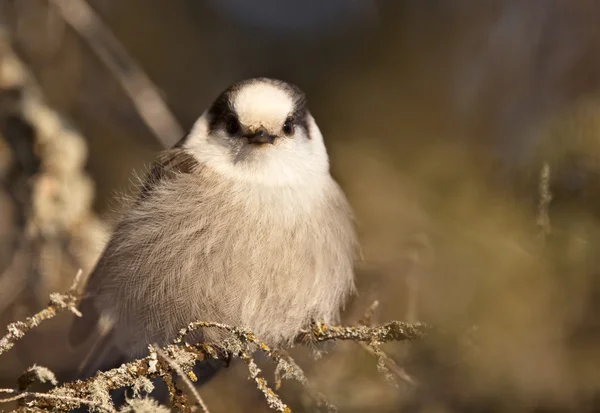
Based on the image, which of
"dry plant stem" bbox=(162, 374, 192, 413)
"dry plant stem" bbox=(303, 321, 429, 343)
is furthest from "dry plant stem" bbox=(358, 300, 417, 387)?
"dry plant stem" bbox=(162, 374, 192, 413)

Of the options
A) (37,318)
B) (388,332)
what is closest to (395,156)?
(388,332)

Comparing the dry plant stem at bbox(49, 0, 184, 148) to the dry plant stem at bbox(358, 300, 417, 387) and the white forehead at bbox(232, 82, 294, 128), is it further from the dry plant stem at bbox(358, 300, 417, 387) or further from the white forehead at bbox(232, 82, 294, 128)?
the dry plant stem at bbox(358, 300, 417, 387)

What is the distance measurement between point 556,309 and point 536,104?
156 cm

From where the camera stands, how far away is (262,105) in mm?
2912

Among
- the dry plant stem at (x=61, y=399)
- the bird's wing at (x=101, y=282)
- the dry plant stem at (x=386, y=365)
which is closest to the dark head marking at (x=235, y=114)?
the bird's wing at (x=101, y=282)

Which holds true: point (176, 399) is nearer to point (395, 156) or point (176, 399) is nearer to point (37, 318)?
point (37, 318)

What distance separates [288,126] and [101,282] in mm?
1056

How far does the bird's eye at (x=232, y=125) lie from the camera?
2.92 m

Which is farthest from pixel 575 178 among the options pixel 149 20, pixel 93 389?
pixel 149 20

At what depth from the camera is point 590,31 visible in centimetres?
363

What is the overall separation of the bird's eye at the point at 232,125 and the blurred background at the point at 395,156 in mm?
791

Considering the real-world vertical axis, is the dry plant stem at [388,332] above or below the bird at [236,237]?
below

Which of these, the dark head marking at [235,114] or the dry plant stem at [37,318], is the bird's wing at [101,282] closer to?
the dark head marking at [235,114]

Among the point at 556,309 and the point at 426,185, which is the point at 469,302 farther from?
the point at 426,185
